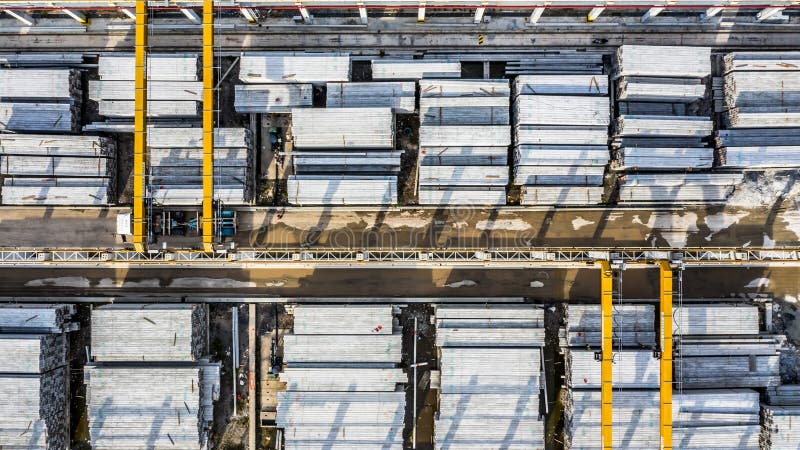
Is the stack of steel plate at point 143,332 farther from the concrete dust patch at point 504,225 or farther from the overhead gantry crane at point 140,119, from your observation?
the concrete dust patch at point 504,225

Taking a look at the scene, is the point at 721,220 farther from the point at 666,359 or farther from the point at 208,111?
the point at 208,111

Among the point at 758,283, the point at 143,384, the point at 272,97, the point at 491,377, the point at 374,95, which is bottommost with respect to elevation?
the point at 143,384

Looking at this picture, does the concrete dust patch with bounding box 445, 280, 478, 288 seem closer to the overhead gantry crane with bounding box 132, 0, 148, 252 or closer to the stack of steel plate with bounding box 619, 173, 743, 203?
the stack of steel plate with bounding box 619, 173, 743, 203

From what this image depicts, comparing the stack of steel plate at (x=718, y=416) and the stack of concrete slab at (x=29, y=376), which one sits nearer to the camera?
the stack of concrete slab at (x=29, y=376)

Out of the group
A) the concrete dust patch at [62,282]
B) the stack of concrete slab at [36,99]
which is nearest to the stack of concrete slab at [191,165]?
the stack of concrete slab at [36,99]

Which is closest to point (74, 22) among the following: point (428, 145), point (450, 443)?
point (428, 145)

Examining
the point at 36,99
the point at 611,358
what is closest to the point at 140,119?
the point at 36,99
